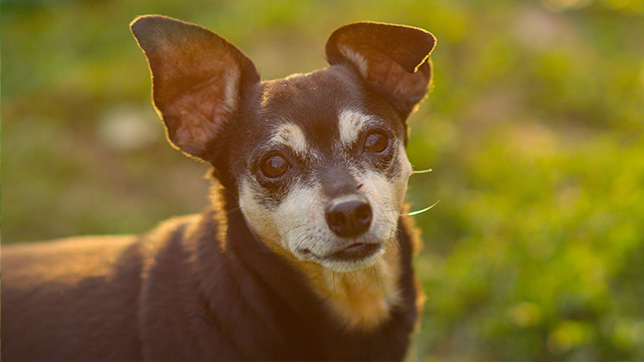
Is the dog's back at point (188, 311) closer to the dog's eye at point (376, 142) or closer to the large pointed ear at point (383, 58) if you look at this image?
the dog's eye at point (376, 142)

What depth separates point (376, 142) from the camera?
2.60 m

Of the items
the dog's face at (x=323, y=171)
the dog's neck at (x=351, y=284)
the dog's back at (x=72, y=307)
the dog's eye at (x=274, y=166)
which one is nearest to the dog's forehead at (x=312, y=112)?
the dog's face at (x=323, y=171)

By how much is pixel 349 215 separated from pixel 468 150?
383 centimetres

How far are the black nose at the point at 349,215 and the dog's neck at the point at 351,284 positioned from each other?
0.44 meters

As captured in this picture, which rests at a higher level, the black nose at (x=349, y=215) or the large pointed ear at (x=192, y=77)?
the large pointed ear at (x=192, y=77)

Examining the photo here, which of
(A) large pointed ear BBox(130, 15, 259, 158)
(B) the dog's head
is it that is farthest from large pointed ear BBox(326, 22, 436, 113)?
(A) large pointed ear BBox(130, 15, 259, 158)

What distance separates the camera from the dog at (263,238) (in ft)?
7.97

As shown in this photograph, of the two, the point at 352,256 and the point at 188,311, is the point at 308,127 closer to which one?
the point at 352,256

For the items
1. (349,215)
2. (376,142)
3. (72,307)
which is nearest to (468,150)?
(376,142)

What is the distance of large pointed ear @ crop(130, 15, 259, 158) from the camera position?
238 cm

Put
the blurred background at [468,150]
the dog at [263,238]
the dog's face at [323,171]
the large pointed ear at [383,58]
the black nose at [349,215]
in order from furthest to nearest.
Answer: the blurred background at [468,150], the large pointed ear at [383,58], the dog at [263,238], the dog's face at [323,171], the black nose at [349,215]

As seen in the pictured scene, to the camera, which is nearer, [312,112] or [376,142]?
[312,112]

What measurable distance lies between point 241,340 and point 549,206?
3.37m

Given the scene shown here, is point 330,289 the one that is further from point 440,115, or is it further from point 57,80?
point 57,80
